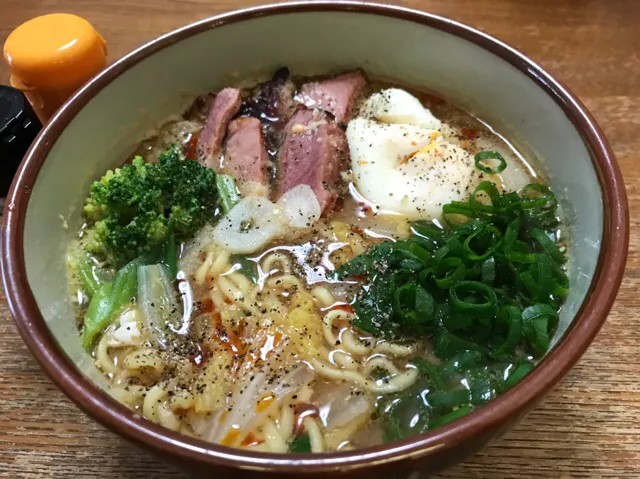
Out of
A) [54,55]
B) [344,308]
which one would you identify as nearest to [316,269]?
[344,308]

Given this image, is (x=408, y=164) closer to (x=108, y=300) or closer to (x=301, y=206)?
(x=301, y=206)

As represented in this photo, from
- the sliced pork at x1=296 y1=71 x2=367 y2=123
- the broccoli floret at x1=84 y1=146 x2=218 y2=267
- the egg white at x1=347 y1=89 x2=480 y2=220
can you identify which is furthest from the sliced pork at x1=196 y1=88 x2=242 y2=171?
the egg white at x1=347 y1=89 x2=480 y2=220

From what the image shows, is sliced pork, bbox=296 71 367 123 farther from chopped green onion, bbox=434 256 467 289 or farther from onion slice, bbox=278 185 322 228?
chopped green onion, bbox=434 256 467 289

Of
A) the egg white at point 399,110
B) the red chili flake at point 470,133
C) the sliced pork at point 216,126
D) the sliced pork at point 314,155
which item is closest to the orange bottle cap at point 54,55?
the sliced pork at point 216,126

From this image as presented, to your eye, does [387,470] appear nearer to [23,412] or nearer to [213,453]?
[213,453]

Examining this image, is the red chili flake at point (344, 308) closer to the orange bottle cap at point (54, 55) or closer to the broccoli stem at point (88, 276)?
the broccoli stem at point (88, 276)
